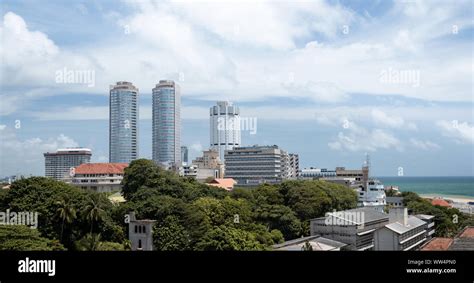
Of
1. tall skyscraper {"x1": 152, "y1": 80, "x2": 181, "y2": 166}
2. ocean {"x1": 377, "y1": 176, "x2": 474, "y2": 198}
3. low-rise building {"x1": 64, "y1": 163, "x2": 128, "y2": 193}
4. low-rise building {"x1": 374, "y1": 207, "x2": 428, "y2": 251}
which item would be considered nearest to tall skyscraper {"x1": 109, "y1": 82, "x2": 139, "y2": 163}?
low-rise building {"x1": 64, "y1": 163, "x2": 128, "y2": 193}

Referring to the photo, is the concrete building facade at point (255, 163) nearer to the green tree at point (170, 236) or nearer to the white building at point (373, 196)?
the white building at point (373, 196)

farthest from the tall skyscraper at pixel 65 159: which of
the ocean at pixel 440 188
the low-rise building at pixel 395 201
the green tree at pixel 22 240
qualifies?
the ocean at pixel 440 188

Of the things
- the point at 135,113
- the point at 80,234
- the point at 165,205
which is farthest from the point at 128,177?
the point at 135,113

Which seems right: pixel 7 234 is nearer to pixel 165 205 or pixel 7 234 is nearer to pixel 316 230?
pixel 165 205

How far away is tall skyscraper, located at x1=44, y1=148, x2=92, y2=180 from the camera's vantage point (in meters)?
34.4

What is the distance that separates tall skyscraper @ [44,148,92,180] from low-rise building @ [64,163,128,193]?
190 inches

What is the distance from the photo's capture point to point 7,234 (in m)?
9.55

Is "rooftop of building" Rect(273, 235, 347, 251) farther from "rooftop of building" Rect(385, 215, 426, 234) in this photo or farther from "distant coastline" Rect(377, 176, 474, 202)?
"distant coastline" Rect(377, 176, 474, 202)

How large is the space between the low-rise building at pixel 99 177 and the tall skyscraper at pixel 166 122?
27.1 ft

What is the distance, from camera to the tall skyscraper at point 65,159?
113 feet

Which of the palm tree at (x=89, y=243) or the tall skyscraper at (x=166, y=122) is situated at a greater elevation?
the tall skyscraper at (x=166, y=122)
